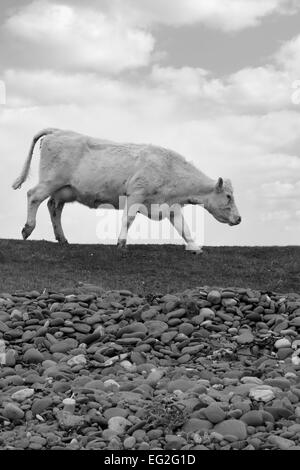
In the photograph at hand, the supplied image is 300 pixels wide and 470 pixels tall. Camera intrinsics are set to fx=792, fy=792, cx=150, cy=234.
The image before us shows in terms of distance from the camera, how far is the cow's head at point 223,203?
19359mm

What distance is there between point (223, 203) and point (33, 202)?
182 inches

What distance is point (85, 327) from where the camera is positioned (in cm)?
1120

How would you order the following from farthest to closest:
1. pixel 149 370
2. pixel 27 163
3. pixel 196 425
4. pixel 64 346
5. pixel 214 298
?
pixel 27 163
pixel 214 298
pixel 64 346
pixel 149 370
pixel 196 425

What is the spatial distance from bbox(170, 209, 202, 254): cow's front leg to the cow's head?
109 centimetres

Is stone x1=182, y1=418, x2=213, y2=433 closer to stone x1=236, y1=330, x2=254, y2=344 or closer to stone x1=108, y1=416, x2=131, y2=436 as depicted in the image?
stone x1=108, y1=416, x2=131, y2=436

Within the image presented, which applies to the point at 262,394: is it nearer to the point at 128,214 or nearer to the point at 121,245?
the point at 121,245

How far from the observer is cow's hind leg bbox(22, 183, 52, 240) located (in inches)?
754

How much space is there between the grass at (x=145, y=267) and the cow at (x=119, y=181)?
1.11 m

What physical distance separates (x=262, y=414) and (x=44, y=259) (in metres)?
9.75

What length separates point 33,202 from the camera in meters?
19.1

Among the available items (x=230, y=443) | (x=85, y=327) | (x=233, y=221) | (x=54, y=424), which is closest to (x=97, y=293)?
(x=85, y=327)

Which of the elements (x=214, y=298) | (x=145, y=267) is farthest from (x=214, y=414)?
(x=145, y=267)

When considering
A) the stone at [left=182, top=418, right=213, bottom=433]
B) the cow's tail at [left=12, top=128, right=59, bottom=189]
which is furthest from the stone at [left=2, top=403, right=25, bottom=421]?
the cow's tail at [left=12, top=128, right=59, bottom=189]
